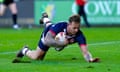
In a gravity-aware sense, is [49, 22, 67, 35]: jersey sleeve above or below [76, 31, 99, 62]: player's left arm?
above

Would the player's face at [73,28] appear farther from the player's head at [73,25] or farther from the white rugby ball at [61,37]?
the white rugby ball at [61,37]

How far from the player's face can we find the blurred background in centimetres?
1803

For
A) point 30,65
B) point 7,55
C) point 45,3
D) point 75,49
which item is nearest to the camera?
point 30,65

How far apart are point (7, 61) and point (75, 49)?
12.4 feet

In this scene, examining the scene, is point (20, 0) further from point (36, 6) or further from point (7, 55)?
point (7, 55)

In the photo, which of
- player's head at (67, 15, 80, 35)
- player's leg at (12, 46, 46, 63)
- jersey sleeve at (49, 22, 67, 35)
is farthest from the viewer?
player's leg at (12, 46, 46, 63)

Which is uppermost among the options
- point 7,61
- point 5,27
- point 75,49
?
point 7,61

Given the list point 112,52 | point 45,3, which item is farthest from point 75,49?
point 45,3

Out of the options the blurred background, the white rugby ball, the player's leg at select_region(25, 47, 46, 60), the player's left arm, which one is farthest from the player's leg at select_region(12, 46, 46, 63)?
the blurred background

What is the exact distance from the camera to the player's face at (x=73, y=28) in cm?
1234

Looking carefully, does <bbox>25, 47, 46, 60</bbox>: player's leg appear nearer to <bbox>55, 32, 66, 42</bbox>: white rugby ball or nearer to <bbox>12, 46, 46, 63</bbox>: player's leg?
<bbox>12, 46, 46, 63</bbox>: player's leg

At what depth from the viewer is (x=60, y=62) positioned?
1287 centimetres

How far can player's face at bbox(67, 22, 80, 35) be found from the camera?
12344 mm

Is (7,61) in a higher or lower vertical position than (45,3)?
higher
